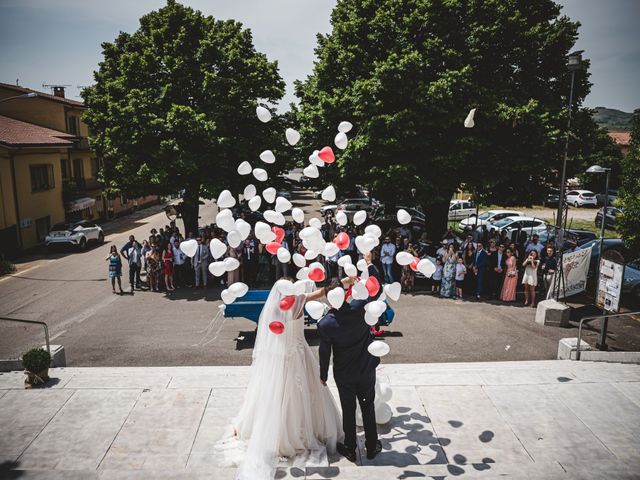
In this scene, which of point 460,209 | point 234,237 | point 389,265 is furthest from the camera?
point 460,209

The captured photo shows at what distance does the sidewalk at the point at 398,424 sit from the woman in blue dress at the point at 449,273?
19.2 ft

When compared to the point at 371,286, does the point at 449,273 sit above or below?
below

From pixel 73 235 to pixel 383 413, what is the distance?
76.5ft

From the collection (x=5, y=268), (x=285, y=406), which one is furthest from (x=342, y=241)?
(x=5, y=268)

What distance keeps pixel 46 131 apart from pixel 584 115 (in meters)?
31.3

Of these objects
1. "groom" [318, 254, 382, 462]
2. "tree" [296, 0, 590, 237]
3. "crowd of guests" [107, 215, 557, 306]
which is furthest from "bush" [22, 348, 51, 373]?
"tree" [296, 0, 590, 237]

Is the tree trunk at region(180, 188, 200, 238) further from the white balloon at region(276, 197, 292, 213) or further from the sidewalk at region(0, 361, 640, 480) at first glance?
the white balloon at region(276, 197, 292, 213)

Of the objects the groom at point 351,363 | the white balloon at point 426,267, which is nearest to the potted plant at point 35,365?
the groom at point 351,363

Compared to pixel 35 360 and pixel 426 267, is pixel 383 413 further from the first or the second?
pixel 35 360

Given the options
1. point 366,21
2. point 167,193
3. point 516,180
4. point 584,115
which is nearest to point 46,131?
point 167,193

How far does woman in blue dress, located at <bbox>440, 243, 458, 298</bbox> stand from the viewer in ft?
48.0

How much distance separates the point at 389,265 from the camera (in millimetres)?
15641

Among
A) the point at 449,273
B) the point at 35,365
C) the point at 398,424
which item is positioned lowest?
the point at 398,424

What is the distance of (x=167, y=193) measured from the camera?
61.7ft
